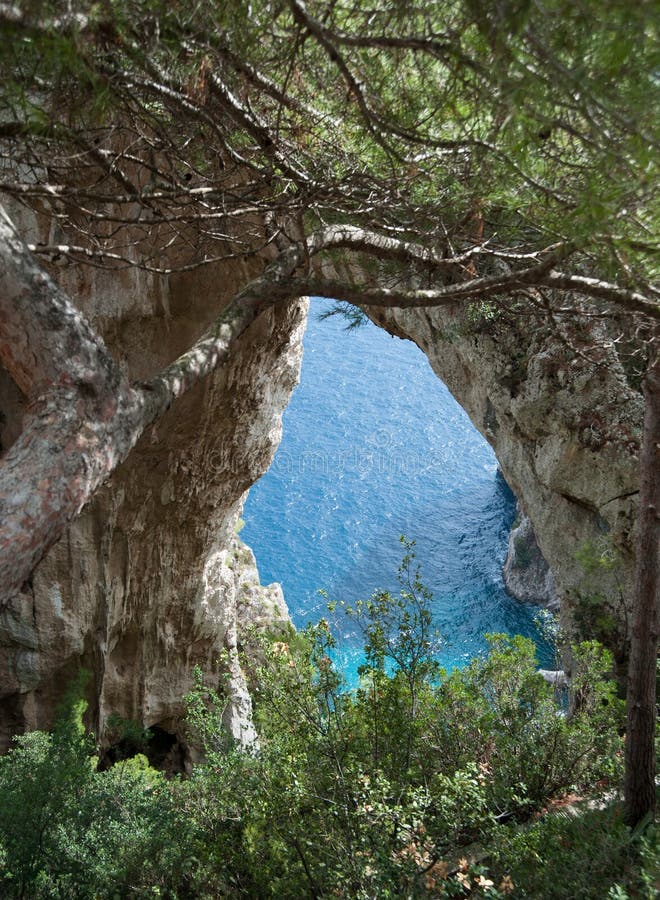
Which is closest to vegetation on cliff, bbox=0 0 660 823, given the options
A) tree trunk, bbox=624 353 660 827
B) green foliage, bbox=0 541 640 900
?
tree trunk, bbox=624 353 660 827

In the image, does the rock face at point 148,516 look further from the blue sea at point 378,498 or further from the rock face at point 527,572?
the rock face at point 527,572

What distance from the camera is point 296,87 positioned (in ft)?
7.68

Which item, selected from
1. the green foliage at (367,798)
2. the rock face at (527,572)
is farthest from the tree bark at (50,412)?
the rock face at (527,572)

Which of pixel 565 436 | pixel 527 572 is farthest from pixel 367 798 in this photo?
pixel 527 572

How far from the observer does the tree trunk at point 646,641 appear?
10.8ft

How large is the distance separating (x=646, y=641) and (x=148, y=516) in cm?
427

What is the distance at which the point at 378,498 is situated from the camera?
16641 millimetres

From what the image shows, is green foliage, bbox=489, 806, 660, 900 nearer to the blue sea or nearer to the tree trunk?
the tree trunk

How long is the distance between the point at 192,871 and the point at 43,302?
3.72 meters

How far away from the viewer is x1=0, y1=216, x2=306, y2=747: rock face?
17.4 feet

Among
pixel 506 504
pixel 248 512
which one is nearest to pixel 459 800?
pixel 248 512

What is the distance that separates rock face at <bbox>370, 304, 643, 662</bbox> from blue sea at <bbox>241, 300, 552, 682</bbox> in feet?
23.3

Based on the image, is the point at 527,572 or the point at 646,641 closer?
the point at 646,641

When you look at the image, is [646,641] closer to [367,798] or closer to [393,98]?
[367,798]
